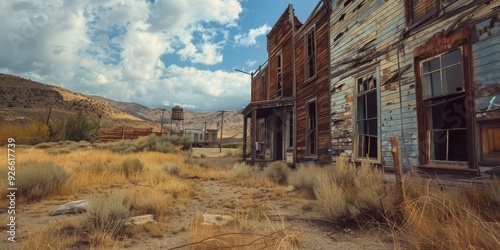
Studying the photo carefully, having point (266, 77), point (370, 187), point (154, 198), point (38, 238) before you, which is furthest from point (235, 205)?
point (266, 77)

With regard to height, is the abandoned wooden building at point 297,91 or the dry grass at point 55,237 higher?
the abandoned wooden building at point 297,91

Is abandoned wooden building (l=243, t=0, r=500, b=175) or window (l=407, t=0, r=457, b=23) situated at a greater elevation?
window (l=407, t=0, r=457, b=23)

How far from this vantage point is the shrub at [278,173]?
9445 millimetres

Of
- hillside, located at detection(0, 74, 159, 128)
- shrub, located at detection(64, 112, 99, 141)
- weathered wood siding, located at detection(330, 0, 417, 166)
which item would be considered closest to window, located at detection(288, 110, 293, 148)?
weathered wood siding, located at detection(330, 0, 417, 166)

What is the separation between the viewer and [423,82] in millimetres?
5410

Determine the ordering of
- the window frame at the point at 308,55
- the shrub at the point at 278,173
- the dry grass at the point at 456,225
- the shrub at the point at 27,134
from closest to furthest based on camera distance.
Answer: the dry grass at the point at 456,225
the shrub at the point at 278,173
the window frame at the point at 308,55
the shrub at the point at 27,134

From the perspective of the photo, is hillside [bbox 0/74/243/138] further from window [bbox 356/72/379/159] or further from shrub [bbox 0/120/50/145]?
window [bbox 356/72/379/159]

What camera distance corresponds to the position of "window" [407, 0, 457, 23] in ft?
16.9

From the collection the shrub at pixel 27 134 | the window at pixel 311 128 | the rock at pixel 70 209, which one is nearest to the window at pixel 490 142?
the window at pixel 311 128

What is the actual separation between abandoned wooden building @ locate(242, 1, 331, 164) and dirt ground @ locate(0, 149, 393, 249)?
380 cm

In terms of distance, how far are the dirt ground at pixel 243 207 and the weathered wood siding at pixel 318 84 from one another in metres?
3.21

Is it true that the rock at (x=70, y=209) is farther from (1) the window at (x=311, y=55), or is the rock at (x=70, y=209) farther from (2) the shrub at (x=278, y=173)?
(1) the window at (x=311, y=55)

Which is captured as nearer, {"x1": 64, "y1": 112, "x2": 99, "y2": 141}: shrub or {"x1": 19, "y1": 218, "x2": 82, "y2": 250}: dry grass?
{"x1": 19, "y1": 218, "x2": 82, "y2": 250}: dry grass

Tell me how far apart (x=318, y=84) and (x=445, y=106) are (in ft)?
17.3
